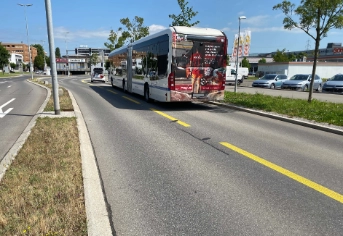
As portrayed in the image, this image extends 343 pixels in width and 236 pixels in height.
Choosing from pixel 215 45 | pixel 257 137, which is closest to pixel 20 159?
pixel 257 137

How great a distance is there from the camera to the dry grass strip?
113 inches

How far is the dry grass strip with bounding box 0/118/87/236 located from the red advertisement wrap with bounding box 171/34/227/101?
21.4 ft

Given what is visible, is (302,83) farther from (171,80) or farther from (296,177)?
(296,177)

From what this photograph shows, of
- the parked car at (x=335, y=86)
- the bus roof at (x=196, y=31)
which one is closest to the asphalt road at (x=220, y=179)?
the bus roof at (x=196, y=31)

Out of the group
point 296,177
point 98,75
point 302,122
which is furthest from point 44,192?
point 98,75

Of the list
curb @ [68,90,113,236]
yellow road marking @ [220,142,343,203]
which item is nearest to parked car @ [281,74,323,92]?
yellow road marking @ [220,142,343,203]

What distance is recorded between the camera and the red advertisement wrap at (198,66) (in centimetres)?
1131

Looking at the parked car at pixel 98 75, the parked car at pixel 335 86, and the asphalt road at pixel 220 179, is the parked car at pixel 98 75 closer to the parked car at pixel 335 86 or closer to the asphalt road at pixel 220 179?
the parked car at pixel 335 86

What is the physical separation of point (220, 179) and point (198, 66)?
311 inches

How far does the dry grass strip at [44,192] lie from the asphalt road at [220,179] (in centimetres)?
46

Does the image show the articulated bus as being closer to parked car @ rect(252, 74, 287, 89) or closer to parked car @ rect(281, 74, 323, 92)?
parked car @ rect(281, 74, 323, 92)

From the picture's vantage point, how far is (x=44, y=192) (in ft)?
11.8

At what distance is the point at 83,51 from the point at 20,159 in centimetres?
12894

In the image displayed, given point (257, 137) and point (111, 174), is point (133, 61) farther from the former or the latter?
point (111, 174)
